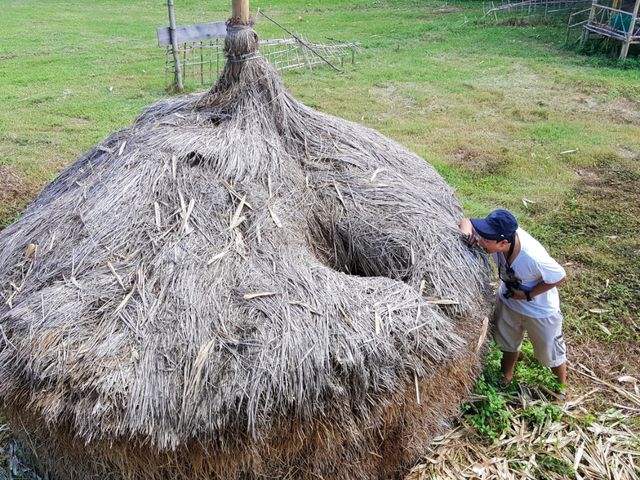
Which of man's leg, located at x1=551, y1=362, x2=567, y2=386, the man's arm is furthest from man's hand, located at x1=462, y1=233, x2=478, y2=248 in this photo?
man's leg, located at x1=551, y1=362, x2=567, y2=386

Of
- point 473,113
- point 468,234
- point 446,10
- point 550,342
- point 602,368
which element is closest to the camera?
point 468,234

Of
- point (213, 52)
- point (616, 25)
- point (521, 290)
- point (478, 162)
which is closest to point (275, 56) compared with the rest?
point (213, 52)

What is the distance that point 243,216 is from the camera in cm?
379

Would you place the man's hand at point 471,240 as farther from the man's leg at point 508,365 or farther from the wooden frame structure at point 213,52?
the wooden frame structure at point 213,52

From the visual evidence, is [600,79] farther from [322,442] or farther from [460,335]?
[322,442]

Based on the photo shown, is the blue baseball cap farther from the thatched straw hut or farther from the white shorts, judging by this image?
the white shorts

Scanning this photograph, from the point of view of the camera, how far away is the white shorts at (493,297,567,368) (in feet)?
13.9

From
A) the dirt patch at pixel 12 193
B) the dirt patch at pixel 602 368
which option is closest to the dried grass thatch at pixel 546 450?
the dirt patch at pixel 602 368

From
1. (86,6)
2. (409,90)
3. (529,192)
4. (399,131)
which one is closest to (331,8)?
(86,6)

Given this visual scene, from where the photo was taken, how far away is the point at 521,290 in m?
4.14

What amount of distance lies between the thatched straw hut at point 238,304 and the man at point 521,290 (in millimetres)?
199

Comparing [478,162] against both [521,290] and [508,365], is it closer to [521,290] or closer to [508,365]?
[508,365]

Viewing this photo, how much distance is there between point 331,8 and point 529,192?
19.4 meters

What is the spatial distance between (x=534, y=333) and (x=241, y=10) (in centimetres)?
332
